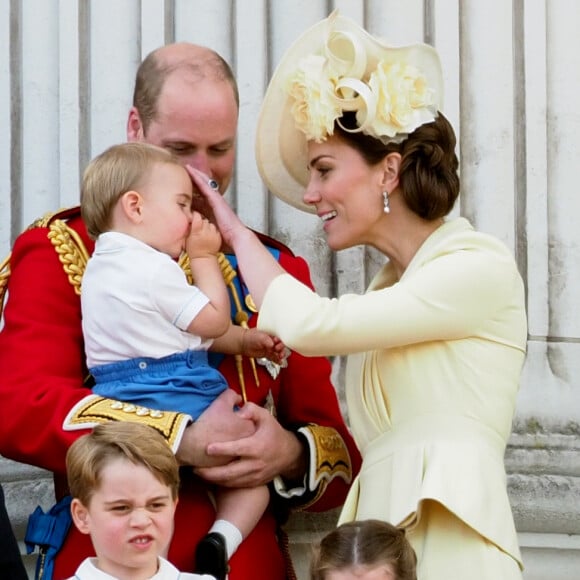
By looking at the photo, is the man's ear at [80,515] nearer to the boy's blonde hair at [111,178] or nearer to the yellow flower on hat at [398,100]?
the boy's blonde hair at [111,178]

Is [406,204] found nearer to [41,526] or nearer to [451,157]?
[451,157]

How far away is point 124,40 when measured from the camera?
5555mm

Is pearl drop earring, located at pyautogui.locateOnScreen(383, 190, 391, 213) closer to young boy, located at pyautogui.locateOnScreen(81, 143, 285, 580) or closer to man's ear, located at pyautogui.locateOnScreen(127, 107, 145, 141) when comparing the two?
young boy, located at pyautogui.locateOnScreen(81, 143, 285, 580)

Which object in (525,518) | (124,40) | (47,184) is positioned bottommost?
(525,518)

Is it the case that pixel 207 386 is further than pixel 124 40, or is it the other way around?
pixel 124 40

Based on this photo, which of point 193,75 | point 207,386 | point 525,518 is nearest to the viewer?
point 207,386

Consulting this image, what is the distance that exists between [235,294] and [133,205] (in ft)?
1.43

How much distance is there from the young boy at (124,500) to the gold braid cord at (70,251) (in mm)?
592

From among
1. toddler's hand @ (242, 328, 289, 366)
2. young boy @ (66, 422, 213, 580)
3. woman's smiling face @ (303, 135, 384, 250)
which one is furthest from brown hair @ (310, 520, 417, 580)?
woman's smiling face @ (303, 135, 384, 250)

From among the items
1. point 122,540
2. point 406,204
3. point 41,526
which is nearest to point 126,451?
point 122,540

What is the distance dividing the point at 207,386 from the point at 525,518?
3.73ft

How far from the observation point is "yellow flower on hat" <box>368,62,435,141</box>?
14.8ft

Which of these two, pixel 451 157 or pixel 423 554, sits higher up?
pixel 451 157

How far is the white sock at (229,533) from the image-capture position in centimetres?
446
